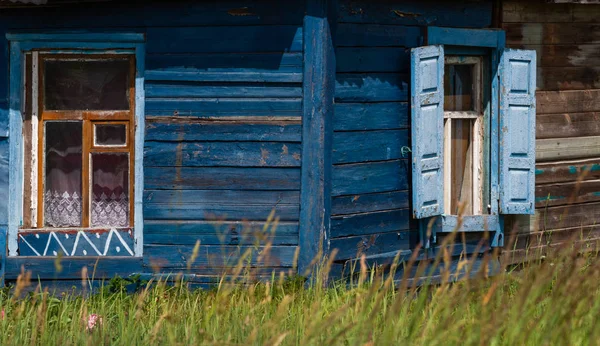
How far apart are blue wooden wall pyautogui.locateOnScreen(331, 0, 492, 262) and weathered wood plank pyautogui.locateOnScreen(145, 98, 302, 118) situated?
0.41 metres

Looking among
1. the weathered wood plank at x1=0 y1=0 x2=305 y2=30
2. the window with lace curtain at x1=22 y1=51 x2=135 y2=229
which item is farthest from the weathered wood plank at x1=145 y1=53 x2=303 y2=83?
the window with lace curtain at x1=22 y1=51 x2=135 y2=229

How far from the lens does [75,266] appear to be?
23.6 feet

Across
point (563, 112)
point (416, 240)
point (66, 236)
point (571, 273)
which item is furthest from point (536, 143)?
point (571, 273)

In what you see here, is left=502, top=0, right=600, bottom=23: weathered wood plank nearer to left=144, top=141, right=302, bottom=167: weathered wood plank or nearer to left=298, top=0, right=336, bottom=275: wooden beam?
left=298, top=0, right=336, bottom=275: wooden beam

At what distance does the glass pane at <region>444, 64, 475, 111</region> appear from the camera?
7.82 m

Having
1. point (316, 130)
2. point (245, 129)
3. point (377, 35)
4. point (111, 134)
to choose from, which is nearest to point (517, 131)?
point (377, 35)

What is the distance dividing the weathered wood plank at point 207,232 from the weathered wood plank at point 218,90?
97cm

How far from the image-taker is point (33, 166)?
24.0ft

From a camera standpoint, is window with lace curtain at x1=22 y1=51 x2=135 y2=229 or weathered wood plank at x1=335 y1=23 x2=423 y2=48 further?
window with lace curtain at x1=22 y1=51 x2=135 y2=229

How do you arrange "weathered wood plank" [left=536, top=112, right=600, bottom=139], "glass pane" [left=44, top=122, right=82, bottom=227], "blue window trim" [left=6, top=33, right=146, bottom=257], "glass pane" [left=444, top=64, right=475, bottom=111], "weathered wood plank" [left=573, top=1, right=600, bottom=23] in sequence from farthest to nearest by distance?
"weathered wood plank" [left=573, top=1, right=600, bottom=23] → "weathered wood plank" [left=536, top=112, right=600, bottom=139] → "glass pane" [left=444, top=64, right=475, bottom=111] → "glass pane" [left=44, top=122, right=82, bottom=227] → "blue window trim" [left=6, top=33, right=146, bottom=257]

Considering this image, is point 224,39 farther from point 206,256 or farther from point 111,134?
point 206,256

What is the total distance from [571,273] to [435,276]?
4.68m

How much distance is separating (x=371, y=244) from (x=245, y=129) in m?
1.38

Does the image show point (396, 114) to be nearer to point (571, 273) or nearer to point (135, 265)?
point (135, 265)
